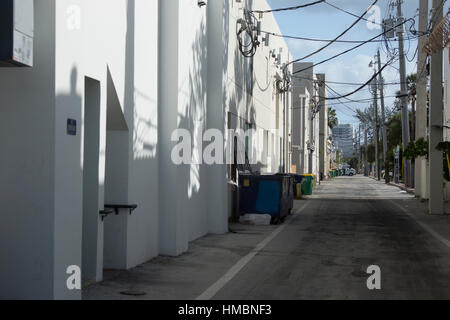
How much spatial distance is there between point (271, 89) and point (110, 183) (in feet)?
66.6

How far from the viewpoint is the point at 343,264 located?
35.9ft

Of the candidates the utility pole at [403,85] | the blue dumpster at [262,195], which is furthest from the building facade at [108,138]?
the utility pole at [403,85]

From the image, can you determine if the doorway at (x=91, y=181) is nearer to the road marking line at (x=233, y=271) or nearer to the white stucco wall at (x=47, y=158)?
the white stucco wall at (x=47, y=158)

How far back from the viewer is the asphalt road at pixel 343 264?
8.56 m

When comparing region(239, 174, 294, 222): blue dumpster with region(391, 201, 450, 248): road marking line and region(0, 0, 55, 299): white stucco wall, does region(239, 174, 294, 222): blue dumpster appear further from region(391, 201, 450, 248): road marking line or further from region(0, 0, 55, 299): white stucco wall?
region(0, 0, 55, 299): white stucco wall

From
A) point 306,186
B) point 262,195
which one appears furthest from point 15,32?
point 306,186

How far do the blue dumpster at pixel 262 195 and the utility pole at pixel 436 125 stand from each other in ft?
21.0

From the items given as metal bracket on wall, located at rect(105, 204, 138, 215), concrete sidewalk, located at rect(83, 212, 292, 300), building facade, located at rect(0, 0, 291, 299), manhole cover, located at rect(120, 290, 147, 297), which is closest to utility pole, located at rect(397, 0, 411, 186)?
building facade, located at rect(0, 0, 291, 299)

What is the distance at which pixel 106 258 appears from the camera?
9.91 m

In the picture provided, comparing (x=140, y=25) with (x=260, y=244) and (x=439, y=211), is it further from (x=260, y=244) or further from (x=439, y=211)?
(x=439, y=211)

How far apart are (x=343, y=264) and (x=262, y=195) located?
24.4ft

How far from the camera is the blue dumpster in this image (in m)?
18.2

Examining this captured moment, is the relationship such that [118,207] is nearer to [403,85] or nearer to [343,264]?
[343,264]

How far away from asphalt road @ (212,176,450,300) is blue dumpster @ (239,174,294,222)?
68cm
